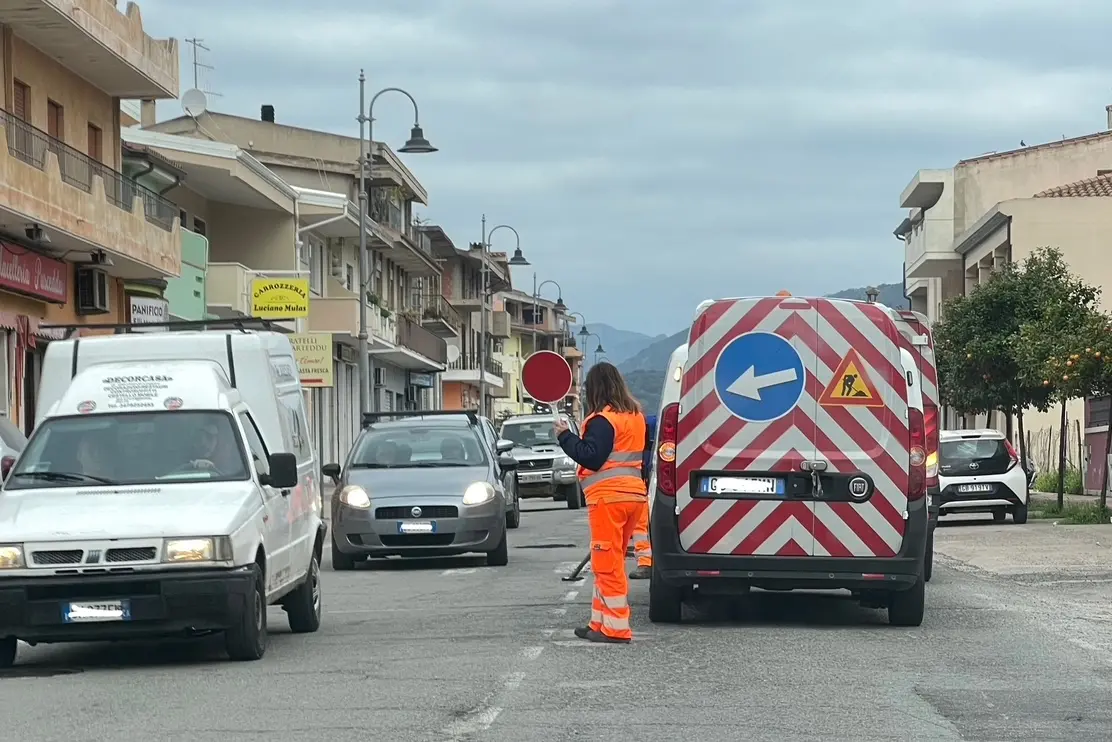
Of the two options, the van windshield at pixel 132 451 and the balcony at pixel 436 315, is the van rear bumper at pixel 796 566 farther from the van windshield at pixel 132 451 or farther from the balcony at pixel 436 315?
the balcony at pixel 436 315

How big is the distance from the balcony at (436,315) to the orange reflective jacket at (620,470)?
6545 cm

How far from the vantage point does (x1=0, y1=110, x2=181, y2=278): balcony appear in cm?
2625

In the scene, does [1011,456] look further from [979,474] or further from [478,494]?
[478,494]

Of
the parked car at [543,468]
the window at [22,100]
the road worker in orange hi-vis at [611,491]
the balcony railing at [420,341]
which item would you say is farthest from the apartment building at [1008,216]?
the road worker in orange hi-vis at [611,491]

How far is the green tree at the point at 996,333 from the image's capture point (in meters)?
43.1

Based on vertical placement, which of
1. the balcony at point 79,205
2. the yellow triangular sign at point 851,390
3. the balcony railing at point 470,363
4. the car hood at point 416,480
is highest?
the balcony at point 79,205

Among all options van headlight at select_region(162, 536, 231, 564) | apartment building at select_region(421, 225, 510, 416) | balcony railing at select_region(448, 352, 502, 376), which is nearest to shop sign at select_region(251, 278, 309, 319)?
van headlight at select_region(162, 536, 231, 564)

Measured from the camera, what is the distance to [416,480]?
20.5 metres

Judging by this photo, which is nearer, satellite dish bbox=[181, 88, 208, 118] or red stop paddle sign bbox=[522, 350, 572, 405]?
red stop paddle sign bbox=[522, 350, 572, 405]

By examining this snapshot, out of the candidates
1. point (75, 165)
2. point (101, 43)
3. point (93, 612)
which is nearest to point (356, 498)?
point (93, 612)

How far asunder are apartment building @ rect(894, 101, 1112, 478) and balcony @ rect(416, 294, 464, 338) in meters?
20.2

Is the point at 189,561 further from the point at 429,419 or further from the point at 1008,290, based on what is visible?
the point at 1008,290

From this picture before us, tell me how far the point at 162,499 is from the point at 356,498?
874cm

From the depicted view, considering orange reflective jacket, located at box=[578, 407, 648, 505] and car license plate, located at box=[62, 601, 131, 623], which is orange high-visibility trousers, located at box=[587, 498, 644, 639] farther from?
car license plate, located at box=[62, 601, 131, 623]
